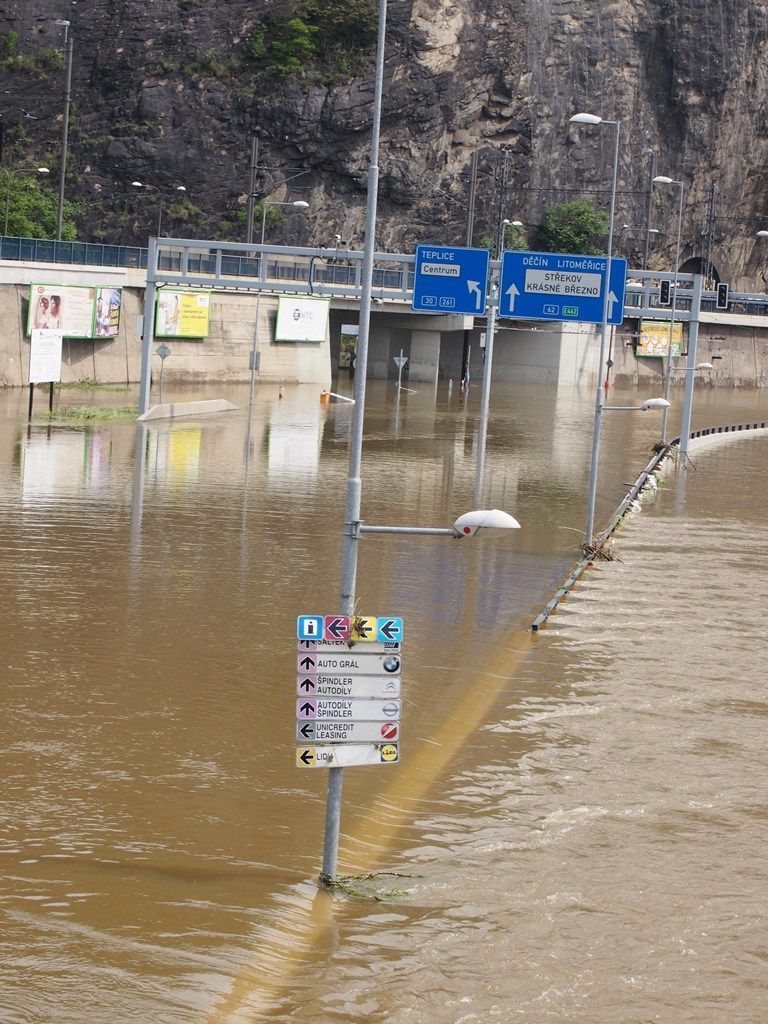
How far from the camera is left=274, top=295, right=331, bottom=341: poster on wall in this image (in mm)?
65062

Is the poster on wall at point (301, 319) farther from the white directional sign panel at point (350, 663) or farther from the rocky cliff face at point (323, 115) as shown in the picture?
the white directional sign panel at point (350, 663)

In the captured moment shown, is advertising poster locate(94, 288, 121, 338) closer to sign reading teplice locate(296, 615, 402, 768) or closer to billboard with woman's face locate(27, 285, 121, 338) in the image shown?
billboard with woman's face locate(27, 285, 121, 338)

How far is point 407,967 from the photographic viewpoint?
941cm

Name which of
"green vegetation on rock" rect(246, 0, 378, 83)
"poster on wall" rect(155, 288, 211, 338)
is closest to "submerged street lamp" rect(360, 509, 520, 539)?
"poster on wall" rect(155, 288, 211, 338)

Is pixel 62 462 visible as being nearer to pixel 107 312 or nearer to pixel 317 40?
pixel 107 312

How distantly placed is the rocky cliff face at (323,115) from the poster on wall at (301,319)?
85.6 feet

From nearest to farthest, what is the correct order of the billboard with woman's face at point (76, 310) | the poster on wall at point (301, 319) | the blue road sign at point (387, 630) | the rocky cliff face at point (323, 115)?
the blue road sign at point (387, 630) < the billboard with woman's face at point (76, 310) < the poster on wall at point (301, 319) < the rocky cliff face at point (323, 115)

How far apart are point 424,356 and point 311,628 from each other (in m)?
70.2

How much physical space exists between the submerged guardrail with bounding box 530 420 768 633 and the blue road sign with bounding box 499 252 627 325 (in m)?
4.33

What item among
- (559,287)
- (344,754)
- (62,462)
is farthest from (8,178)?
(344,754)

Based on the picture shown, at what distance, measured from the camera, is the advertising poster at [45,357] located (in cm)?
4084

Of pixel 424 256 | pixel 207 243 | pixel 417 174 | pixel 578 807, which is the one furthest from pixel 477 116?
pixel 578 807

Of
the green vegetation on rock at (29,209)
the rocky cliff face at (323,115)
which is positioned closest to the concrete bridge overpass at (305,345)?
the green vegetation on rock at (29,209)

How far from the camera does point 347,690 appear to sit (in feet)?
33.2
